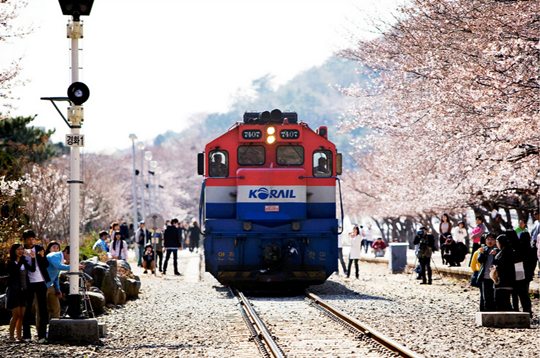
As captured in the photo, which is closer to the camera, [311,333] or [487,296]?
[311,333]


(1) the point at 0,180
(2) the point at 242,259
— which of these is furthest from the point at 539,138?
(1) the point at 0,180

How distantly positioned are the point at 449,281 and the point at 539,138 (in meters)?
7.38

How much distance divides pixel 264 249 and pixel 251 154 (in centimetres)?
235

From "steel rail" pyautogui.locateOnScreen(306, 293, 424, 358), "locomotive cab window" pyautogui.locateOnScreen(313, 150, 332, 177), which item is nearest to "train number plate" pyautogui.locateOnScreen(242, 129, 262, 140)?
"locomotive cab window" pyautogui.locateOnScreen(313, 150, 332, 177)

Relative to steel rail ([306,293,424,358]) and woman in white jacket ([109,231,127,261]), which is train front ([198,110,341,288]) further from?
woman in white jacket ([109,231,127,261])

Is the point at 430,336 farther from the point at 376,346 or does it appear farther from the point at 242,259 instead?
the point at 242,259

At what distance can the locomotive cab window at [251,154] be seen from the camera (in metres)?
15.4

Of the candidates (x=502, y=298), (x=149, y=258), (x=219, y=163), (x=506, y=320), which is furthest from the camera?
(x=149, y=258)

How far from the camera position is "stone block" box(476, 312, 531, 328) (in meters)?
10.3

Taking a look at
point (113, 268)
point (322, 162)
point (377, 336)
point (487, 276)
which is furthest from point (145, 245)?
point (377, 336)

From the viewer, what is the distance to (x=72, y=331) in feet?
30.7

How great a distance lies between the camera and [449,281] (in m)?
19.8

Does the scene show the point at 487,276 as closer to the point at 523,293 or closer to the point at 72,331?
the point at 523,293

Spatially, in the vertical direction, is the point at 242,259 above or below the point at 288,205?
below
